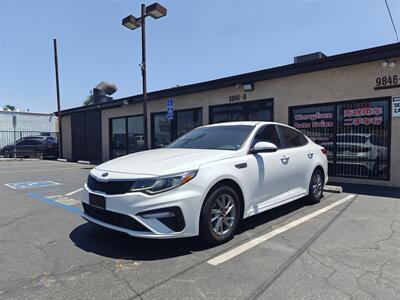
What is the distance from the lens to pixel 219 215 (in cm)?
394

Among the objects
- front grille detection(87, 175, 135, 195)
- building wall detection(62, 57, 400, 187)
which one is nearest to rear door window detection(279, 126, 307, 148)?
front grille detection(87, 175, 135, 195)

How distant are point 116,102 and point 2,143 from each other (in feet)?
76.9

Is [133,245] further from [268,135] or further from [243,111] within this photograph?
[243,111]

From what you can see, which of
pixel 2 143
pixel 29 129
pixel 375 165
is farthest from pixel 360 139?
pixel 29 129

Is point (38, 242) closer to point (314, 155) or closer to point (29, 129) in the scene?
point (314, 155)

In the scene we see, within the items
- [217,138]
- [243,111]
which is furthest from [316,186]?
[243,111]

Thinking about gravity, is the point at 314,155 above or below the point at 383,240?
above

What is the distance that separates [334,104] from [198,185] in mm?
7033

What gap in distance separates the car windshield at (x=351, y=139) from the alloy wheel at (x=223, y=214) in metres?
6.25

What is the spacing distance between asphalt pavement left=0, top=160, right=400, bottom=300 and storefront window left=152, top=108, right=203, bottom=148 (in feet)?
27.6

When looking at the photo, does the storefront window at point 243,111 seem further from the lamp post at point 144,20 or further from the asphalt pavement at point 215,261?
the asphalt pavement at point 215,261

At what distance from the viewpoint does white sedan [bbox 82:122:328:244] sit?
3455 millimetres

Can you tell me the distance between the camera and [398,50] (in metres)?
7.56

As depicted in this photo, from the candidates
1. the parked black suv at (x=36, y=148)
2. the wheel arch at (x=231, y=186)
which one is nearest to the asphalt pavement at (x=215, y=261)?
the wheel arch at (x=231, y=186)
